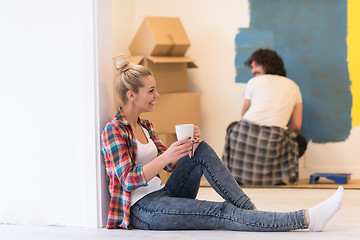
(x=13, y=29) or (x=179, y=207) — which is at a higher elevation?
(x=13, y=29)

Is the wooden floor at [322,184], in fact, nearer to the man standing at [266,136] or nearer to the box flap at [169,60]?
the man standing at [266,136]

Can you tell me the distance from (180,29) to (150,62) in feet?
1.44

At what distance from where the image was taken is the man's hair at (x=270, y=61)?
440 centimetres

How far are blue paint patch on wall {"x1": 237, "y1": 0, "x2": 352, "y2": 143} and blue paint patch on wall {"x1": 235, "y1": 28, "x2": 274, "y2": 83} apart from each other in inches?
2.6

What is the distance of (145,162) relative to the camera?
2320 millimetres

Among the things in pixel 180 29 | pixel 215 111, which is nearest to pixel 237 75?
pixel 215 111

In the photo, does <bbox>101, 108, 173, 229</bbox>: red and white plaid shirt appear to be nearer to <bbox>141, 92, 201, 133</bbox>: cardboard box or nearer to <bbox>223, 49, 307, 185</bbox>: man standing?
<bbox>141, 92, 201, 133</bbox>: cardboard box

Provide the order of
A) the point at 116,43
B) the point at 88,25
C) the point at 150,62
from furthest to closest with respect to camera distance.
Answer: the point at 116,43 → the point at 150,62 → the point at 88,25

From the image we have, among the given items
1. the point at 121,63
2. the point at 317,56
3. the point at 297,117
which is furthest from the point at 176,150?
the point at 317,56

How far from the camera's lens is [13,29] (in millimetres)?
2438

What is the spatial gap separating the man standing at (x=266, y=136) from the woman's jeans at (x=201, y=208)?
194 cm

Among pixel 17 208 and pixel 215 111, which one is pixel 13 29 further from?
pixel 215 111

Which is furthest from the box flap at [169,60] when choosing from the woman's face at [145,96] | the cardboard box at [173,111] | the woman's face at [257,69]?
the woman's face at [145,96]

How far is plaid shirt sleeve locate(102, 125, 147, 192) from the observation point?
2.16 metres
